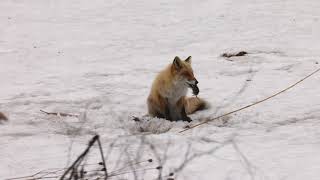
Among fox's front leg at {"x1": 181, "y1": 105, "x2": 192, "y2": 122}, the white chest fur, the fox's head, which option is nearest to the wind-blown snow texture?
fox's front leg at {"x1": 181, "y1": 105, "x2": 192, "y2": 122}

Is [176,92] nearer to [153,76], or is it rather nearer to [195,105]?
[195,105]

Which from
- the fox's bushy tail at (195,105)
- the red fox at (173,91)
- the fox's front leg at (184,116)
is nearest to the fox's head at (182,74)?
the red fox at (173,91)

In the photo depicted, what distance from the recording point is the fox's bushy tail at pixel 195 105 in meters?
6.96

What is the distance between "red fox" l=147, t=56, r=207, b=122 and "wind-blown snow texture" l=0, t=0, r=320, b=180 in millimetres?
246

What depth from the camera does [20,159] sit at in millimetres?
4422

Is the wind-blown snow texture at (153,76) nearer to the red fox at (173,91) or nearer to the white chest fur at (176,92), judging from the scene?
the red fox at (173,91)

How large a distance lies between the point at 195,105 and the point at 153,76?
1.84 m

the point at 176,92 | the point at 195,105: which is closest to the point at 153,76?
the point at 195,105

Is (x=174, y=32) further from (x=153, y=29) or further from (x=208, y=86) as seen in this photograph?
(x=208, y=86)

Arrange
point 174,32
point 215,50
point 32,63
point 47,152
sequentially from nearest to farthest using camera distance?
point 47,152 → point 32,63 → point 215,50 → point 174,32

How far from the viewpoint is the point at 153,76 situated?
8617 mm

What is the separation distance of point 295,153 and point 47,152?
2.56 meters

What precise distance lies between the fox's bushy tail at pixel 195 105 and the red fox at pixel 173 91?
1.24 feet

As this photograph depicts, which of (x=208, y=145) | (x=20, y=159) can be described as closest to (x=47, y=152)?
(x=20, y=159)
